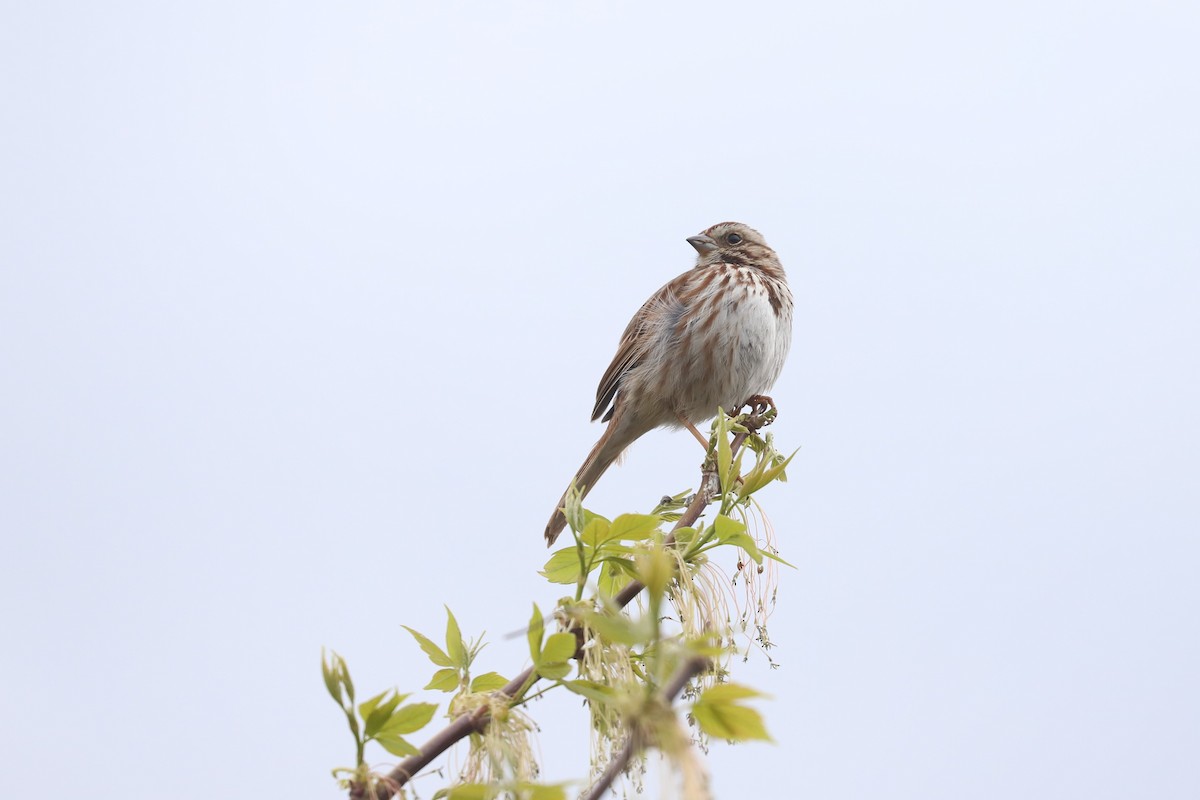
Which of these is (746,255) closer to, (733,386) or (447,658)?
(733,386)

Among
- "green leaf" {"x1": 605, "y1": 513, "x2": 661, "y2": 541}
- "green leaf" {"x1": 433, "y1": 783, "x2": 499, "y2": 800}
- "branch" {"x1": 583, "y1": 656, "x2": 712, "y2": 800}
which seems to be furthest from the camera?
"green leaf" {"x1": 605, "y1": 513, "x2": 661, "y2": 541}

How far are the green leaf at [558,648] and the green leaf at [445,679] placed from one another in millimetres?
566

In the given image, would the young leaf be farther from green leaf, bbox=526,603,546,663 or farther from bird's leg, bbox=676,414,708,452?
bird's leg, bbox=676,414,708,452

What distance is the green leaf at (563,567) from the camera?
255 cm

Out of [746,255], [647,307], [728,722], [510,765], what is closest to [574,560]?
[510,765]

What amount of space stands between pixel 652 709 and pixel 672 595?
1.28 m

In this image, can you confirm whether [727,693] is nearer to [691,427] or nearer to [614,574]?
[614,574]

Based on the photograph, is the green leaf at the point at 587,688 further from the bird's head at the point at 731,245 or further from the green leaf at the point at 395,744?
the bird's head at the point at 731,245

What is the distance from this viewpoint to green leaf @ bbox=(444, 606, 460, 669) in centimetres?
236

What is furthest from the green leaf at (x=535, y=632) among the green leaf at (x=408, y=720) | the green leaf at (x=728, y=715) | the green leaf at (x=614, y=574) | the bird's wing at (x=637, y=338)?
the bird's wing at (x=637, y=338)

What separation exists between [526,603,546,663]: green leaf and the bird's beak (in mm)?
5443

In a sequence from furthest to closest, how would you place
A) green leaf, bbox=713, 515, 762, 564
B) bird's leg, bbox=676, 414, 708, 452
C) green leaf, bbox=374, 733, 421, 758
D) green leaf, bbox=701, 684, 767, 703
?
1. bird's leg, bbox=676, 414, 708, 452
2. green leaf, bbox=713, 515, 762, 564
3. green leaf, bbox=374, 733, 421, 758
4. green leaf, bbox=701, 684, 767, 703

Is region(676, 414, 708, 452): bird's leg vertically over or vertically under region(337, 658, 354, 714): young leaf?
over

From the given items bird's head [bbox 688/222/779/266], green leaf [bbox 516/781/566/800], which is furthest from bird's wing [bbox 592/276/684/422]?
green leaf [bbox 516/781/566/800]
